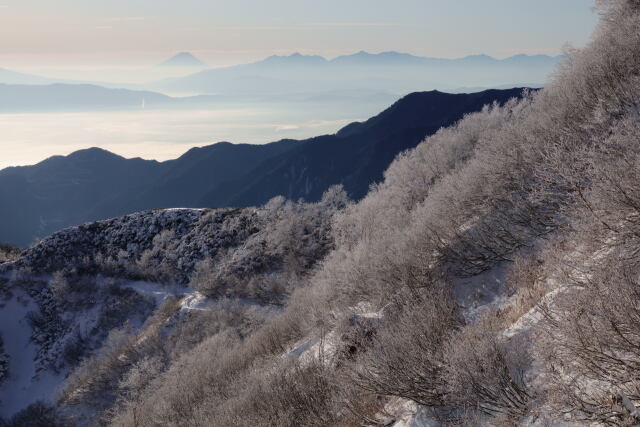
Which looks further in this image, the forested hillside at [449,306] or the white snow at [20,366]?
the white snow at [20,366]

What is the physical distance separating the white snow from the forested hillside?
1.43m

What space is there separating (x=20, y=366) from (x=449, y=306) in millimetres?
49203

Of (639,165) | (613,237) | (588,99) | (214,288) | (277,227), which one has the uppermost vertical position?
(588,99)

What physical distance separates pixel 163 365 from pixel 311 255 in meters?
18.6

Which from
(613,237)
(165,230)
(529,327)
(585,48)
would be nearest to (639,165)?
(613,237)

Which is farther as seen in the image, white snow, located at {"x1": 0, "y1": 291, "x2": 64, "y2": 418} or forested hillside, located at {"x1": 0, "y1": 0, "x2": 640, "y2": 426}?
white snow, located at {"x1": 0, "y1": 291, "x2": 64, "y2": 418}

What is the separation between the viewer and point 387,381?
30.0 ft

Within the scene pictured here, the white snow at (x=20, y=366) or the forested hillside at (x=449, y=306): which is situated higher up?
the forested hillside at (x=449, y=306)

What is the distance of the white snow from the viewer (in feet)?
132

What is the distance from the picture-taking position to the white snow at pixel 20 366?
4025cm

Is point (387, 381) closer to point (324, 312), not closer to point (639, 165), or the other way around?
point (639, 165)

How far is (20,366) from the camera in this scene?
44.6m

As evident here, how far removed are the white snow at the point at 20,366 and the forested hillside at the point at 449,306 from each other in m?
1.43

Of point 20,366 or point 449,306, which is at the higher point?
point 449,306
